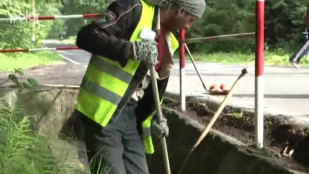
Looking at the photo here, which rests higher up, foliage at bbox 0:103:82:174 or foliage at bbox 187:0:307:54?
foliage at bbox 187:0:307:54

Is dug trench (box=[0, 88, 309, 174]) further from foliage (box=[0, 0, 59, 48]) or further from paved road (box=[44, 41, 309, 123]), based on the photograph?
foliage (box=[0, 0, 59, 48])

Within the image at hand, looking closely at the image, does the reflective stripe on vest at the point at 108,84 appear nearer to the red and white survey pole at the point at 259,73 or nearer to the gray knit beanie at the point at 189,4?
the gray knit beanie at the point at 189,4

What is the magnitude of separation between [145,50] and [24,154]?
85 centimetres

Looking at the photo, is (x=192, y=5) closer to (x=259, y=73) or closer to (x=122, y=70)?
(x=122, y=70)

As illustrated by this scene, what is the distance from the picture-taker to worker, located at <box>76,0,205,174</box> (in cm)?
265

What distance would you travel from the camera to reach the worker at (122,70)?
2646mm

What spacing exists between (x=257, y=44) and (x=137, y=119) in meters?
1.34

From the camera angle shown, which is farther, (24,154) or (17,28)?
(17,28)

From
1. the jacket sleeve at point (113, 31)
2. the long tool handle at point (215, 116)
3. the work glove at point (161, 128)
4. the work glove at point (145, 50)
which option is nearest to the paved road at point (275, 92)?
the long tool handle at point (215, 116)

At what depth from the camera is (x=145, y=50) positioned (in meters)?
2.63

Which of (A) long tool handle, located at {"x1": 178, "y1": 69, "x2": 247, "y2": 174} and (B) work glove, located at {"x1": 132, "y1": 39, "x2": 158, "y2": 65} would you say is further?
(A) long tool handle, located at {"x1": 178, "y1": 69, "x2": 247, "y2": 174}

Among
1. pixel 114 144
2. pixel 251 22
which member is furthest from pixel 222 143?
pixel 251 22

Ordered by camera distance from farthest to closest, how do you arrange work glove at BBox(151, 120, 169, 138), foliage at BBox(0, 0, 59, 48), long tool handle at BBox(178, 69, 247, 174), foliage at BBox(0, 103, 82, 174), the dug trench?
foliage at BBox(0, 0, 59, 48)
long tool handle at BBox(178, 69, 247, 174)
the dug trench
work glove at BBox(151, 120, 169, 138)
foliage at BBox(0, 103, 82, 174)

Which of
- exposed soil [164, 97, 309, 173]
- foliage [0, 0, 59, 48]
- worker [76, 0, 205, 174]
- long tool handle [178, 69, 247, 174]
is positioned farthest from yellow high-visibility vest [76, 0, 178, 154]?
foliage [0, 0, 59, 48]
